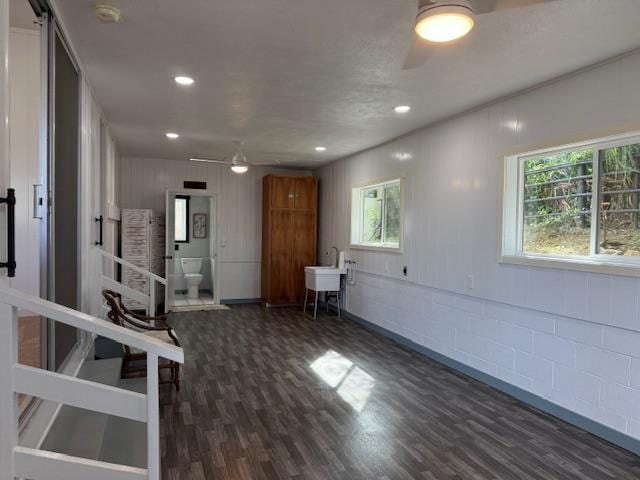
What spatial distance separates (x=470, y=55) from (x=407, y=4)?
855 millimetres

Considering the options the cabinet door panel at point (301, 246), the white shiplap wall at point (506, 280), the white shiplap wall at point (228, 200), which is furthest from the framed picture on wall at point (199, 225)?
the white shiplap wall at point (506, 280)

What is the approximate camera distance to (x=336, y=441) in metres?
2.83

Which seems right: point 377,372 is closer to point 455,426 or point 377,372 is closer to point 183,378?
point 455,426

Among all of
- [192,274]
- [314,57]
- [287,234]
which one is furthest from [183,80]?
[192,274]

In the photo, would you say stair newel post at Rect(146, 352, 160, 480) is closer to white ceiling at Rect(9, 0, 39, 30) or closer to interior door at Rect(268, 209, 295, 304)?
white ceiling at Rect(9, 0, 39, 30)

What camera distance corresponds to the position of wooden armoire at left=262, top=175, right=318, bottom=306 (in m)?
7.66

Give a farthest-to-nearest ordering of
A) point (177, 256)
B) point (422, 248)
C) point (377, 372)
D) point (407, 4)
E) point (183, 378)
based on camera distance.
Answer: point (177, 256) → point (422, 248) → point (377, 372) → point (183, 378) → point (407, 4)

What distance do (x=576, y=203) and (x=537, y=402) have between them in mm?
1656

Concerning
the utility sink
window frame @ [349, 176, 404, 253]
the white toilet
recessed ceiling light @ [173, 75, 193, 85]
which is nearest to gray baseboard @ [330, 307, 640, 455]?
window frame @ [349, 176, 404, 253]

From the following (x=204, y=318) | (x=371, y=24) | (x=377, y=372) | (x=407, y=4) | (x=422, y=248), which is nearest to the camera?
(x=407, y=4)

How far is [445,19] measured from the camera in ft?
5.83

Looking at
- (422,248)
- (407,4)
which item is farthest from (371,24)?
(422,248)

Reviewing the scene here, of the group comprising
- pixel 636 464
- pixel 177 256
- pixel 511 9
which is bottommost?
pixel 636 464

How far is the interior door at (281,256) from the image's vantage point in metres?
7.67
